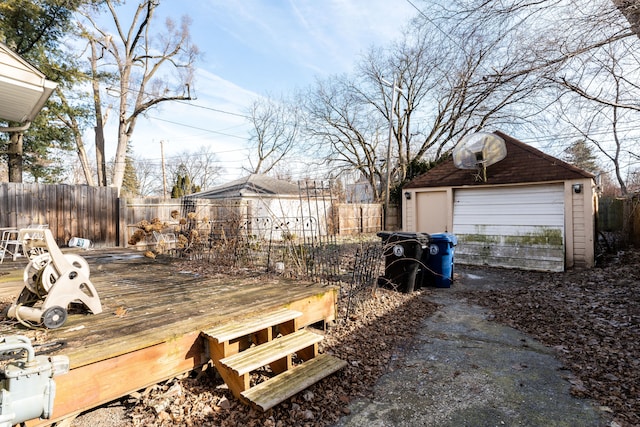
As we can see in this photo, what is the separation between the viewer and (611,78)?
17.5 ft

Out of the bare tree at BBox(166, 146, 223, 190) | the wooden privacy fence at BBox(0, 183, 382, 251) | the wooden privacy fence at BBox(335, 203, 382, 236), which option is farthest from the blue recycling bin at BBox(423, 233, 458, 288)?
the bare tree at BBox(166, 146, 223, 190)

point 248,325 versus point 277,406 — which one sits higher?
point 248,325

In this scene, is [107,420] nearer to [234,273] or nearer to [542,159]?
[234,273]

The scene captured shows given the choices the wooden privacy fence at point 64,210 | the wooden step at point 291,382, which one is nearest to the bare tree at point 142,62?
the wooden privacy fence at point 64,210

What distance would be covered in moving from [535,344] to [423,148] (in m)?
16.4

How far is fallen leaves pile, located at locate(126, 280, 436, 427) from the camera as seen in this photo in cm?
217

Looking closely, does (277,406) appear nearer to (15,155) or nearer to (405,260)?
(405,260)

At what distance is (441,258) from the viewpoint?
6.18m

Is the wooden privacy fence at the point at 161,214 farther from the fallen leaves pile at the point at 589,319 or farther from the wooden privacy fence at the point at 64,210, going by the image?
the fallen leaves pile at the point at 589,319

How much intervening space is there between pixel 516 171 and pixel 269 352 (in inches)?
324

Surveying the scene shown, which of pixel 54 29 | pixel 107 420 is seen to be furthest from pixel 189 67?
pixel 107 420

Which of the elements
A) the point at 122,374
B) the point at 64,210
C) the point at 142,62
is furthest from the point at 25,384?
the point at 142,62

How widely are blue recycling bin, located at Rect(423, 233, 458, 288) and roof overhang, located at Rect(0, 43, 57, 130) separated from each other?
5750mm

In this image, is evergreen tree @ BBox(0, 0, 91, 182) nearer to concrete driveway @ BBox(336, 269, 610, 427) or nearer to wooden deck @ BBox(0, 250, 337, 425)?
wooden deck @ BBox(0, 250, 337, 425)
